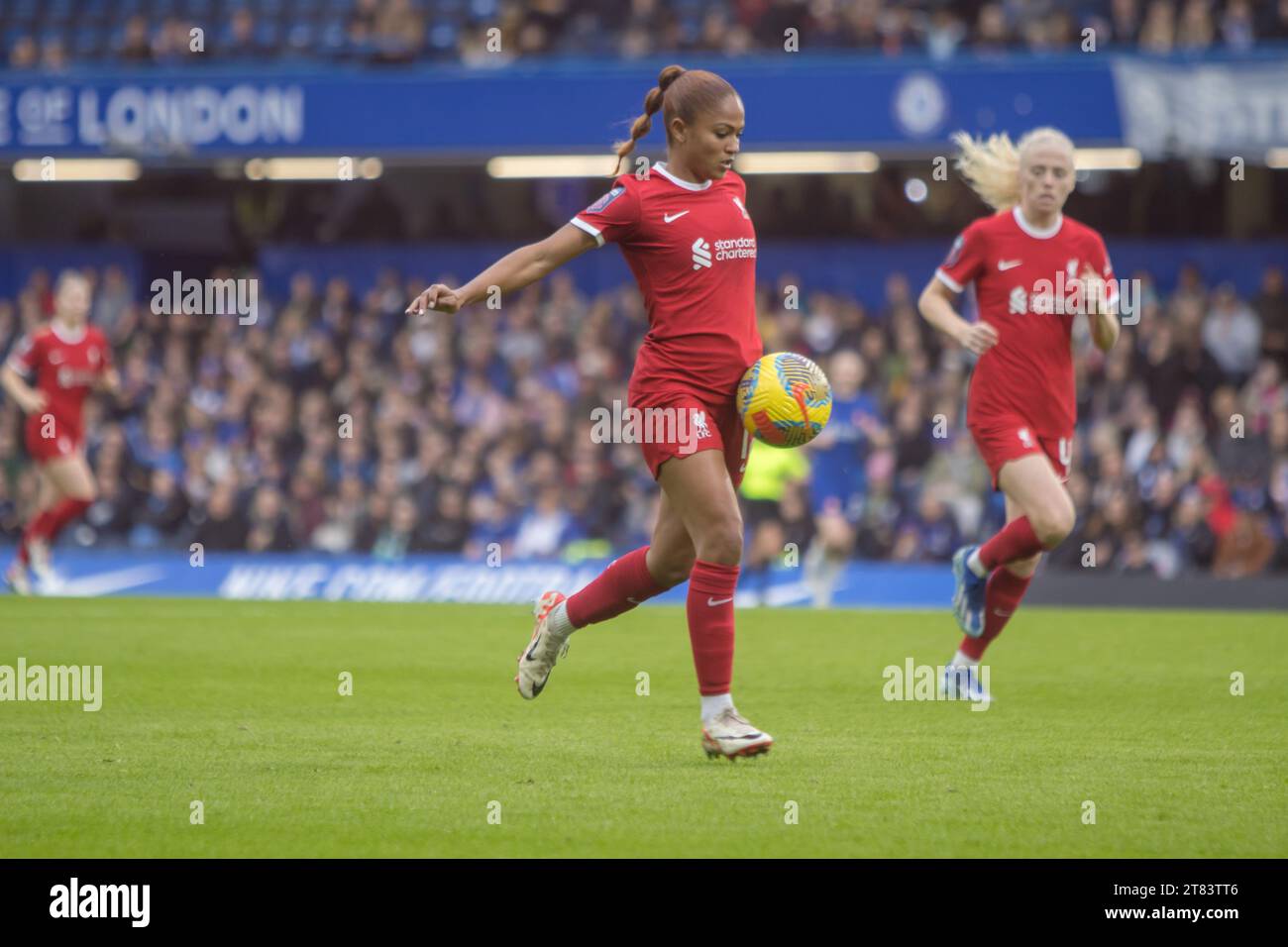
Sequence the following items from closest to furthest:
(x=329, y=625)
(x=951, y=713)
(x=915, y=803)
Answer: (x=915, y=803), (x=951, y=713), (x=329, y=625)

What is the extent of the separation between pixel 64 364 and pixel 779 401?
11.3 meters

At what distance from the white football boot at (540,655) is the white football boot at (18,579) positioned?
10.1 m

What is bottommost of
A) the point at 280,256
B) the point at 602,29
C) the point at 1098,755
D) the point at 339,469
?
the point at 1098,755

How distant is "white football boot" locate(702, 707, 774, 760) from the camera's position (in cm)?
739

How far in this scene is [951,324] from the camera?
31.0 feet

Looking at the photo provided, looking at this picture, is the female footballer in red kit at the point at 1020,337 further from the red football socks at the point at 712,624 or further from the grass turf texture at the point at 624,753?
the red football socks at the point at 712,624

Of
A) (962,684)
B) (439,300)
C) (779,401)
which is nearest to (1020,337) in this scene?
(962,684)

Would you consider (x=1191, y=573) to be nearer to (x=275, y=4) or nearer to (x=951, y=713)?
(x=951, y=713)

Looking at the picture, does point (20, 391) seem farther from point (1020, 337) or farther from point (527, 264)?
point (527, 264)

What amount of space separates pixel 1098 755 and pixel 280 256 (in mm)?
19674

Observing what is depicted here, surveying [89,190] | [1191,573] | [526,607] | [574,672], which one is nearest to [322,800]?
[574,672]

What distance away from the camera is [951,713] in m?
9.28

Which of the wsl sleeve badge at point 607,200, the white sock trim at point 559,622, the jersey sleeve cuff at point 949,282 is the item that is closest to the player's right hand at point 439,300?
the wsl sleeve badge at point 607,200

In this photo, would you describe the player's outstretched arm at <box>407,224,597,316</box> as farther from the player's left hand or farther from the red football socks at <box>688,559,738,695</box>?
the player's left hand
